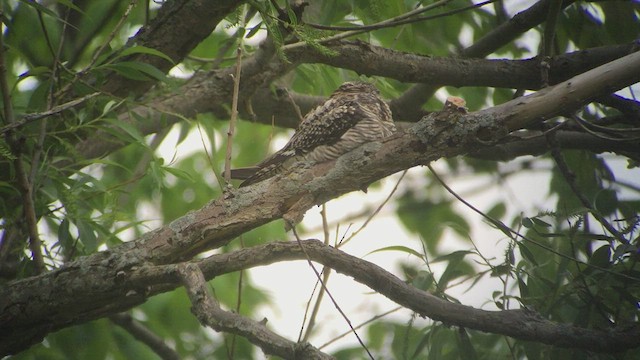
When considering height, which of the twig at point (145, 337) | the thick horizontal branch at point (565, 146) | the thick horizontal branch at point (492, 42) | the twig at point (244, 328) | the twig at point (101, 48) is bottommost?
the twig at point (244, 328)

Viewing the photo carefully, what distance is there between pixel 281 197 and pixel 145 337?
1519 millimetres

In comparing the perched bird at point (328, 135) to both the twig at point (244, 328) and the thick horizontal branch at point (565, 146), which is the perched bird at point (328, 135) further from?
the twig at point (244, 328)

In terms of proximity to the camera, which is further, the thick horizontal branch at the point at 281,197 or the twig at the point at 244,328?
the thick horizontal branch at the point at 281,197

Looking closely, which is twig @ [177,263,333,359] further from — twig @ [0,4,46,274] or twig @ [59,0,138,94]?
twig @ [59,0,138,94]

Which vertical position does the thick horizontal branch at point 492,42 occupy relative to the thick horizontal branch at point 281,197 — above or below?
above

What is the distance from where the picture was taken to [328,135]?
3.15 m

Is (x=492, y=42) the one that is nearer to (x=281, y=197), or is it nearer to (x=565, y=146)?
(x=565, y=146)

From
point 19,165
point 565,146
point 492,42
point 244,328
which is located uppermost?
point 492,42

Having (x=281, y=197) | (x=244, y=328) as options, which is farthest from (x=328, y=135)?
(x=244, y=328)

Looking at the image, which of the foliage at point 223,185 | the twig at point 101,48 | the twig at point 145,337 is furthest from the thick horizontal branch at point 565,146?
the twig at point 145,337

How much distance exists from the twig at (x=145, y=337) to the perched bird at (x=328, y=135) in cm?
103

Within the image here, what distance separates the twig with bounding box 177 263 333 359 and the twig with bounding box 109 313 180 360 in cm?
166

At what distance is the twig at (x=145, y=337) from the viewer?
343 cm

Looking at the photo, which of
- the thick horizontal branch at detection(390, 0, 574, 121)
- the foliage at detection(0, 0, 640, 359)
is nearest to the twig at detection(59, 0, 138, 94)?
the foliage at detection(0, 0, 640, 359)
